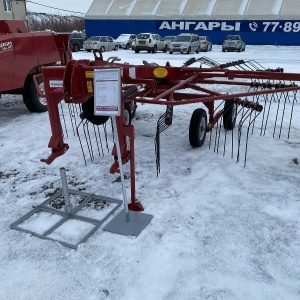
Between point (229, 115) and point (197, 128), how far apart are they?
3.25 feet

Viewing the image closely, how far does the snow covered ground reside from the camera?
2.37 metres

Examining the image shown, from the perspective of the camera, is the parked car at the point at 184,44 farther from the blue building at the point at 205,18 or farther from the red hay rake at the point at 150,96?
the red hay rake at the point at 150,96

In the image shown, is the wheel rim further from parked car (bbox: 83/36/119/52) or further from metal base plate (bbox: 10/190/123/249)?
parked car (bbox: 83/36/119/52)

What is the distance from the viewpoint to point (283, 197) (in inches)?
138

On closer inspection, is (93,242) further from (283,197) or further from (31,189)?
(283,197)

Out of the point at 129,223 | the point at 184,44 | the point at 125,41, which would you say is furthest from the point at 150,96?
the point at 125,41

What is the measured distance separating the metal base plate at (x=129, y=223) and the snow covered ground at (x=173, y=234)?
0.18ft

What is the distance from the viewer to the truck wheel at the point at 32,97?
256 inches

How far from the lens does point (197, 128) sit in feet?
15.5

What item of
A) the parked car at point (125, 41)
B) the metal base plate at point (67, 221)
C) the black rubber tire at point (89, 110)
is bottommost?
the parked car at point (125, 41)

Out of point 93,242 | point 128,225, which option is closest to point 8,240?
point 93,242

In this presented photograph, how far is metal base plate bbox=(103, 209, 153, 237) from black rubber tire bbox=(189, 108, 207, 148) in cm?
185

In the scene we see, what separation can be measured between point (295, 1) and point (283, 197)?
104 ft

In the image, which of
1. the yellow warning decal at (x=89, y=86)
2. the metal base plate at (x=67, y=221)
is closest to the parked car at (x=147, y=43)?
the yellow warning decal at (x=89, y=86)
